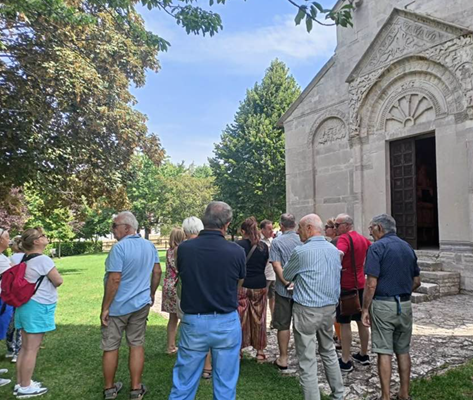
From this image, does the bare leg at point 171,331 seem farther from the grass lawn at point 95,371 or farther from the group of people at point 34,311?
the group of people at point 34,311

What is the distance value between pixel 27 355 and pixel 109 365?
39.0 inches

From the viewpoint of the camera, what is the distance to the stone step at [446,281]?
850 cm

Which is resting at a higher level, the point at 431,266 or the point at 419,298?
the point at 431,266

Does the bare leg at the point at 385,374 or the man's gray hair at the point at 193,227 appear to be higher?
the man's gray hair at the point at 193,227

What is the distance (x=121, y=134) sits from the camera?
36.0 feet

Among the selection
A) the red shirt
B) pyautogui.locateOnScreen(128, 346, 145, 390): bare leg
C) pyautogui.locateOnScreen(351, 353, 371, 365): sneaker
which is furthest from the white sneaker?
pyautogui.locateOnScreen(351, 353, 371, 365): sneaker

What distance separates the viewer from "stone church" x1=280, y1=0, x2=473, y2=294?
883cm

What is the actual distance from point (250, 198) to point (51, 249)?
20.5 m

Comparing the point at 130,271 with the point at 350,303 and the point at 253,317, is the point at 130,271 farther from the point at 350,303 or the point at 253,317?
the point at 350,303

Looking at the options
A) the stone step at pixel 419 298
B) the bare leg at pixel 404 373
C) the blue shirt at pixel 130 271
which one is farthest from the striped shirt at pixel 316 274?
the stone step at pixel 419 298

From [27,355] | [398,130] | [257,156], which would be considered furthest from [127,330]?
[257,156]

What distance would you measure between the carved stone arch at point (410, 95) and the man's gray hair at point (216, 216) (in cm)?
826

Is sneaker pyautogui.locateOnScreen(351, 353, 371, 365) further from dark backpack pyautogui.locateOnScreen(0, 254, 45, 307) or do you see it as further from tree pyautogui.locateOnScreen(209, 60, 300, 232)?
tree pyautogui.locateOnScreen(209, 60, 300, 232)

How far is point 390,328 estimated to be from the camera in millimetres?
3680
